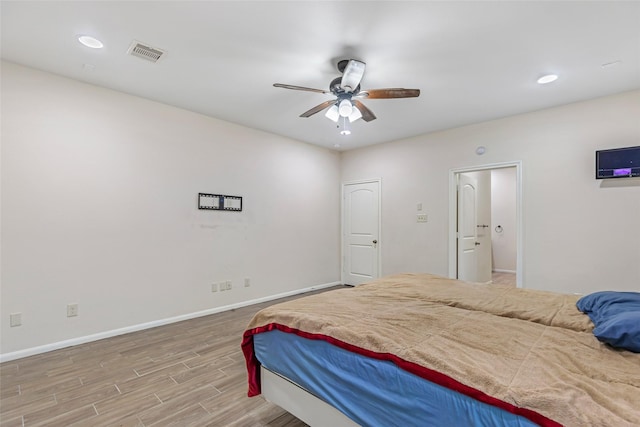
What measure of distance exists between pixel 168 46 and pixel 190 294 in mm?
2859

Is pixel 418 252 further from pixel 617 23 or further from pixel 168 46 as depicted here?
pixel 168 46

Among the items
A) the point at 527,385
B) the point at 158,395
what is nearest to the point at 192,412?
the point at 158,395

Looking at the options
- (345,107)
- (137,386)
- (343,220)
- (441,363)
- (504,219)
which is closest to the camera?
(441,363)

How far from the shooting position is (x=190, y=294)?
389 centimetres

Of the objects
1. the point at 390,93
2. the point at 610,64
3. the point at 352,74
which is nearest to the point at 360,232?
the point at 390,93

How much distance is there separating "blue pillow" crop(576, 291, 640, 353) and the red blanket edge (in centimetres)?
74

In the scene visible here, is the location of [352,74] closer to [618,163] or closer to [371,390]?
[371,390]

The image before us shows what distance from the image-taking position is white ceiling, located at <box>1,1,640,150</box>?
2.03 metres

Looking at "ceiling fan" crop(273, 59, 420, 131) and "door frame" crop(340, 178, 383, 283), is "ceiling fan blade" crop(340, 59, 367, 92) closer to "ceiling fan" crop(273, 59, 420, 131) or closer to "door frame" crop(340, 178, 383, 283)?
"ceiling fan" crop(273, 59, 420, 131)

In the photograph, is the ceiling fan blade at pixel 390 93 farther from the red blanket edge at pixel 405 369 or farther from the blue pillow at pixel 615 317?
the red blanket edge at pixel 405 369

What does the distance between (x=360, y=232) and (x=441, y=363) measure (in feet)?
14.6

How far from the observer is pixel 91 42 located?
243cm

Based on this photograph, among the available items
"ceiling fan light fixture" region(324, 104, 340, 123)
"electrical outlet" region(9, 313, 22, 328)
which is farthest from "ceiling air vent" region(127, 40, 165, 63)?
"electrical outlet" region(9, 313, 22, 328)

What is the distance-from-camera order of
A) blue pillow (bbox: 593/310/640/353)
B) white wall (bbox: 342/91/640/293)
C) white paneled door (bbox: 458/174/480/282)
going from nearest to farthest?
1. blue pillow (bbox: 593/310/640/353)
2. white wall (bbox: 342/91/640/293)
3. white paneled door (bbox: 458/174/480/282)
